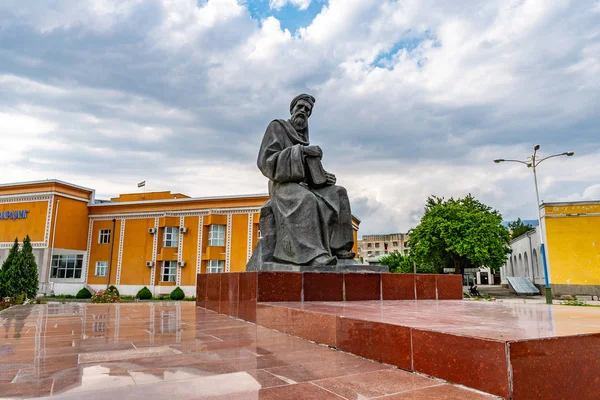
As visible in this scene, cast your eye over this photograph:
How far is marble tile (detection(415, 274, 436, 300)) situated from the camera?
6.11 meters

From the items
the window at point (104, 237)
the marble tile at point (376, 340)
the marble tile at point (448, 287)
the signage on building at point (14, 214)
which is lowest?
the marble tile at point (376, 340)

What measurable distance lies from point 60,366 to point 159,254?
2457cm

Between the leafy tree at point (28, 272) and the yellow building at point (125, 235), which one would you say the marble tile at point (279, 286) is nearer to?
the leafy tree at point (28, 272)

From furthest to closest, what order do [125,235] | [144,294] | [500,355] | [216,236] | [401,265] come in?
[401,265] < [125,235] < [216,236] < [144,294] < [500,355]

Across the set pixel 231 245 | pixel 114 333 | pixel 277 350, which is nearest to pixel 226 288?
→ pixel 114 333

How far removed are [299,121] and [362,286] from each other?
286 centimetres

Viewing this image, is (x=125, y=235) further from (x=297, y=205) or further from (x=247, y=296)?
(x=247, y=296)

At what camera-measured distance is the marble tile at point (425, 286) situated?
611 centimetres

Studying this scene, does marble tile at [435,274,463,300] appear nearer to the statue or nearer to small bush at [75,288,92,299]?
the statue

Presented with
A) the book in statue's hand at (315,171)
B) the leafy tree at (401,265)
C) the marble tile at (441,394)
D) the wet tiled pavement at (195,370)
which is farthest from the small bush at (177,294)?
the marble tile at (441,394)

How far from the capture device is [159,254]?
2598 cm

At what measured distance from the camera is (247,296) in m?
5.25

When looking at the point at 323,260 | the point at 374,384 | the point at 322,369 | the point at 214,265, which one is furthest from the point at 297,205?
the point at 214,265

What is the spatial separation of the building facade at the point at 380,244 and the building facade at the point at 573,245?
139ft
